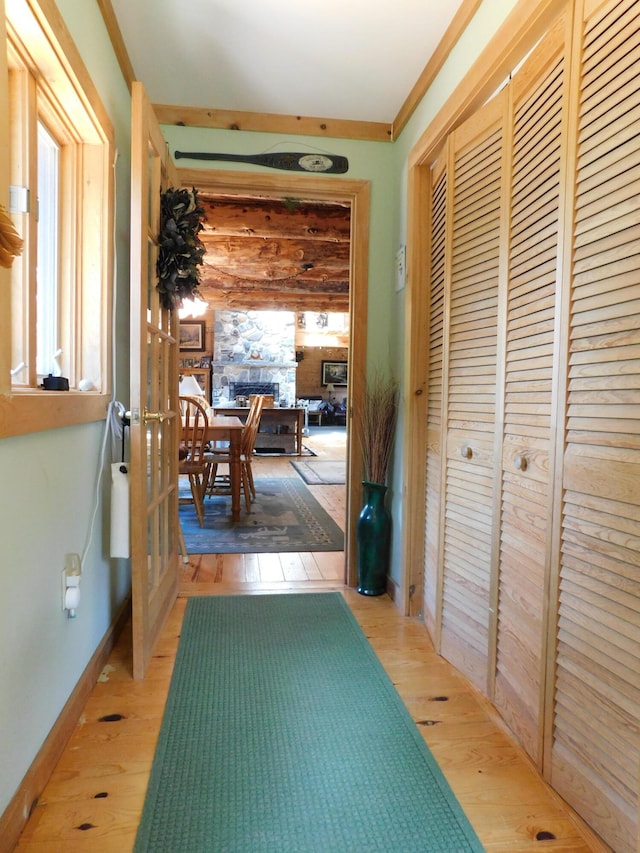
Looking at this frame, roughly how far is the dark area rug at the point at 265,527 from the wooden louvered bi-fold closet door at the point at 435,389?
1220 millimetres

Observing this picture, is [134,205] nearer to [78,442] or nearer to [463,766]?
[78,442]

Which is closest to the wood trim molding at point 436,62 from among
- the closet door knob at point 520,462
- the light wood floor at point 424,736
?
the closet door knob at point 520,462

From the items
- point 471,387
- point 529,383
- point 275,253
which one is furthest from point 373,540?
point 275,253

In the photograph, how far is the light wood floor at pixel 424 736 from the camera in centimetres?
113

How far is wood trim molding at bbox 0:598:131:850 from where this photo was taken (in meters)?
1.08

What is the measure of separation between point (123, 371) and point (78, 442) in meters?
0.59

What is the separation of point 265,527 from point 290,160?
8.12 ft

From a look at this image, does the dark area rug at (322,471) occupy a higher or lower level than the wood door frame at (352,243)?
lower

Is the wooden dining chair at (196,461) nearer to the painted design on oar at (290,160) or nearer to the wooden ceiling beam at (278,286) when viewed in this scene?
the painted design on oar at (290,160)

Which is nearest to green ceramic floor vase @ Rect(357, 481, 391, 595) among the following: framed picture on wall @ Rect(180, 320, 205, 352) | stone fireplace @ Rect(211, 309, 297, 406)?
stone fireplace @ Rect(211, 309, 297, 406)

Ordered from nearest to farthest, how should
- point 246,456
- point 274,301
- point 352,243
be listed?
point 352,243 → point 246,456 → point 274,301

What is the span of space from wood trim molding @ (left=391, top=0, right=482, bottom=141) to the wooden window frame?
4.20 feet

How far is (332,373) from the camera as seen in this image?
1391cm

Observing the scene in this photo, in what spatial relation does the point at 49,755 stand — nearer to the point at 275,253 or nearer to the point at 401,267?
the point at 401,267
